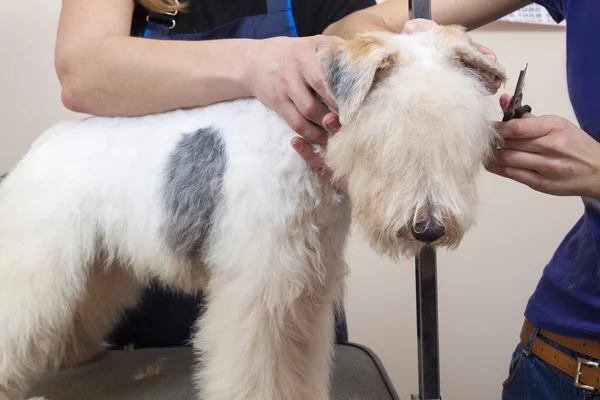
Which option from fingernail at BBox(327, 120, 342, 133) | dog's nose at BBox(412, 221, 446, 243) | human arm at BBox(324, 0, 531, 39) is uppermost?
human arm at BBox(324, 0, 531, 39)

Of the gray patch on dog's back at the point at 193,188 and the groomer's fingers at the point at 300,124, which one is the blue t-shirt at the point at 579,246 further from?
the gray patch on dog's back at the point at 193,188

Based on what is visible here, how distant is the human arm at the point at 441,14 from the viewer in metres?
1.05

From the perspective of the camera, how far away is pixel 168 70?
0.91 meters

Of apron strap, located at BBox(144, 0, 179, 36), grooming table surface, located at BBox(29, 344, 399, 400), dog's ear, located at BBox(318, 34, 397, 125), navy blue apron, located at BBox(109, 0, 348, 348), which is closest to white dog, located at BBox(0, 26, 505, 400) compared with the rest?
dog's ear, located at BBox(318, 34, 397, 125)

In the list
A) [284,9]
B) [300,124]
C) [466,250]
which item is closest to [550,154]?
[300,124]

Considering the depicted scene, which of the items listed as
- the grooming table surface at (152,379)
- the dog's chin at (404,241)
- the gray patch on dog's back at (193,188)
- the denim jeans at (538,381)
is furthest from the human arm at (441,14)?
the grooming table surface at (152,379)

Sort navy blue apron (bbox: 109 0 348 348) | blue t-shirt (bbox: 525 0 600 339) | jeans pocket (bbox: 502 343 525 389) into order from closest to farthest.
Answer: blue t-shirt (bbox: 525 0 600 339)
jeans pocket (bbox: 502 343 525 389)
navy blue apron (bbox: 109 0 348 348)

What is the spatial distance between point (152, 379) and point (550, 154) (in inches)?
39.3

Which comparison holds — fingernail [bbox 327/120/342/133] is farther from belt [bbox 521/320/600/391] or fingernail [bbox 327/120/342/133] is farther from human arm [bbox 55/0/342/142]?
belt [bbox 521/320/600/391]

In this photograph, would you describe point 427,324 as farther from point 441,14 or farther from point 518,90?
point 441,14

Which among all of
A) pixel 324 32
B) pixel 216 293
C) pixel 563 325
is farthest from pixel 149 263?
pixel 563 325

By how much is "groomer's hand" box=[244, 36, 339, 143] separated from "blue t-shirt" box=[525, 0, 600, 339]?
44 cm

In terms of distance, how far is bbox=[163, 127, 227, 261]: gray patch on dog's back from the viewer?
2.97ft

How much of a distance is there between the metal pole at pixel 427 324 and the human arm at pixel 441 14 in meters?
0.15
